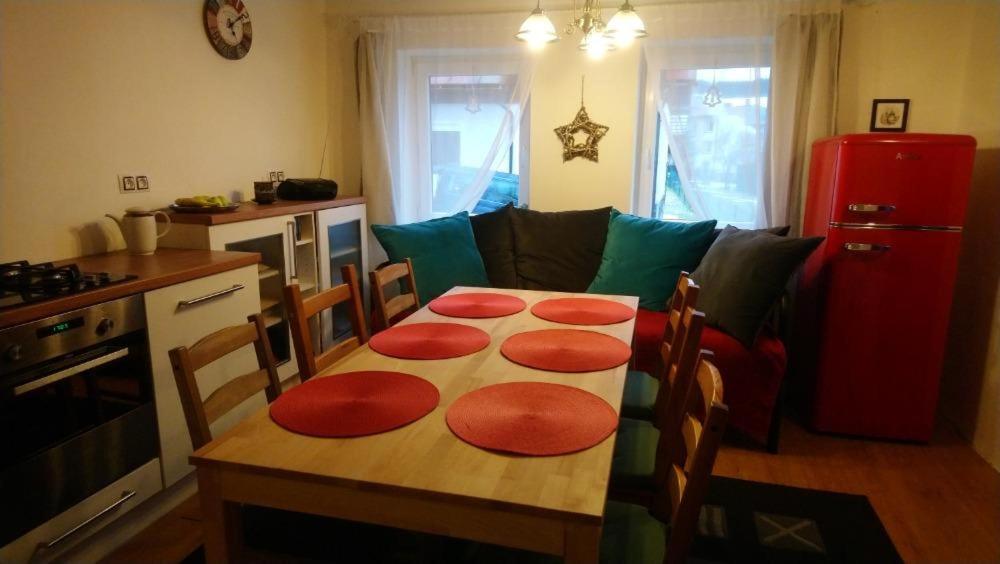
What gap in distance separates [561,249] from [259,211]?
164 cm

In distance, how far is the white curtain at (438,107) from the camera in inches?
141

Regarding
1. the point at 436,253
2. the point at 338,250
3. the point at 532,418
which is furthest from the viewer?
the point at 338,250

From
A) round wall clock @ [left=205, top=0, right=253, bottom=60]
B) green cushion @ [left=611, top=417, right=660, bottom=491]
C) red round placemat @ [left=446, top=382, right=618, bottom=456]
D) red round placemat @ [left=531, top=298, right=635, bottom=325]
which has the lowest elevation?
green cushion @ [left=611, top=417, right=660, bottom=491]

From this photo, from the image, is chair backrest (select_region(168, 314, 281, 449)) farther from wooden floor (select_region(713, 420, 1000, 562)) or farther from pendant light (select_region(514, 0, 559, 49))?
wooden floor (select_region(713, 420, 1000, 562))

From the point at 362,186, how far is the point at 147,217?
1.68 meters

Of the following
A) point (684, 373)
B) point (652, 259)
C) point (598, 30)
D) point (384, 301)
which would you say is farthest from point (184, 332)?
point (652, 259)

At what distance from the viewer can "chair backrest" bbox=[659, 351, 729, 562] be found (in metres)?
0.99

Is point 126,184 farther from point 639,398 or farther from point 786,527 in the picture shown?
point 786,527

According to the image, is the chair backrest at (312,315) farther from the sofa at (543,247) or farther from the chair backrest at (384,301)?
the sofa at (543,247)

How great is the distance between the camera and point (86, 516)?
173 cm

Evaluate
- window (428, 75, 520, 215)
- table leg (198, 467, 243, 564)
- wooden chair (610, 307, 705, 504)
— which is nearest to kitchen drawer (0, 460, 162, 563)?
table leg (198, 467, 243, 564)

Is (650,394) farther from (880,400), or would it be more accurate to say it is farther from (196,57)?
(196,57)

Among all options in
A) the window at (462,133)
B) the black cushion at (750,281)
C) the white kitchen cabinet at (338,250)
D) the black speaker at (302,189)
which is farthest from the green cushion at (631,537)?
the window at (462,133)

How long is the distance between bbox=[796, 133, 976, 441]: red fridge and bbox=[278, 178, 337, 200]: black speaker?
99.1 inches
